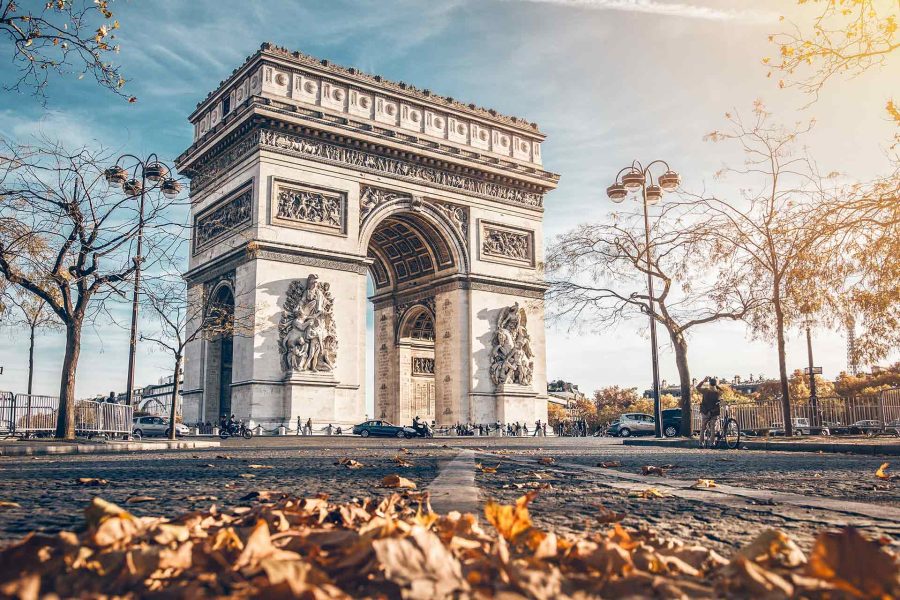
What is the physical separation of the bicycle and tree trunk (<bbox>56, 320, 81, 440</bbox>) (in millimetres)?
13244

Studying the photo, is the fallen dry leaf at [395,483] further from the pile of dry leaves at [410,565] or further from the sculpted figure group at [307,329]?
the sculpted figure group at [307,329]

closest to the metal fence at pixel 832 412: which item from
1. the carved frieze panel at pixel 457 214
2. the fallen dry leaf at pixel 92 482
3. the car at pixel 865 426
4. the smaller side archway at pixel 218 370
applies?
the car at pixel 865 426

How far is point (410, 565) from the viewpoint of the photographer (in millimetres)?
1569

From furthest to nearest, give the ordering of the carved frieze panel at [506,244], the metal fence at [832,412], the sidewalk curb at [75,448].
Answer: the carved frieze panel at [506,244], the metal fence at [832,412], the sidewalk curb at [75,448]

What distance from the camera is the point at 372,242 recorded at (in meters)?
37.9

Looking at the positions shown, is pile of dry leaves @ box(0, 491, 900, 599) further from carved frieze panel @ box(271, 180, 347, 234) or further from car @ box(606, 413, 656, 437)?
car @ box(606, 413, 656, 437)

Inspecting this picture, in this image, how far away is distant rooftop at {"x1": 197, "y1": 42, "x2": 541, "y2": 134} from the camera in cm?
2962

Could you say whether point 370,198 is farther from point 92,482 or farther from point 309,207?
point 92,482

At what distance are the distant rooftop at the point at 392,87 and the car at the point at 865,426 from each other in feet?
69.5

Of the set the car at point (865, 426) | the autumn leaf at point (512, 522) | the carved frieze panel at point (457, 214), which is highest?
the carved frieze panel at point (457, 214)

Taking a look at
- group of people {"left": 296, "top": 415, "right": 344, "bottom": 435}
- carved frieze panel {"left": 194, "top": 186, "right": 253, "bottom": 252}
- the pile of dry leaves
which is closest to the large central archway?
carved frieze panel {"left": 194, "top": 186, "right": 253, "bottom": 252}

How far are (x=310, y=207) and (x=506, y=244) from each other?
33.7 feet

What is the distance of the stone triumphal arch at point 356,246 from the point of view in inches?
1094

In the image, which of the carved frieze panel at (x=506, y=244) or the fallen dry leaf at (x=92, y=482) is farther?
the carved frieze panel at (x=506, y=244)
